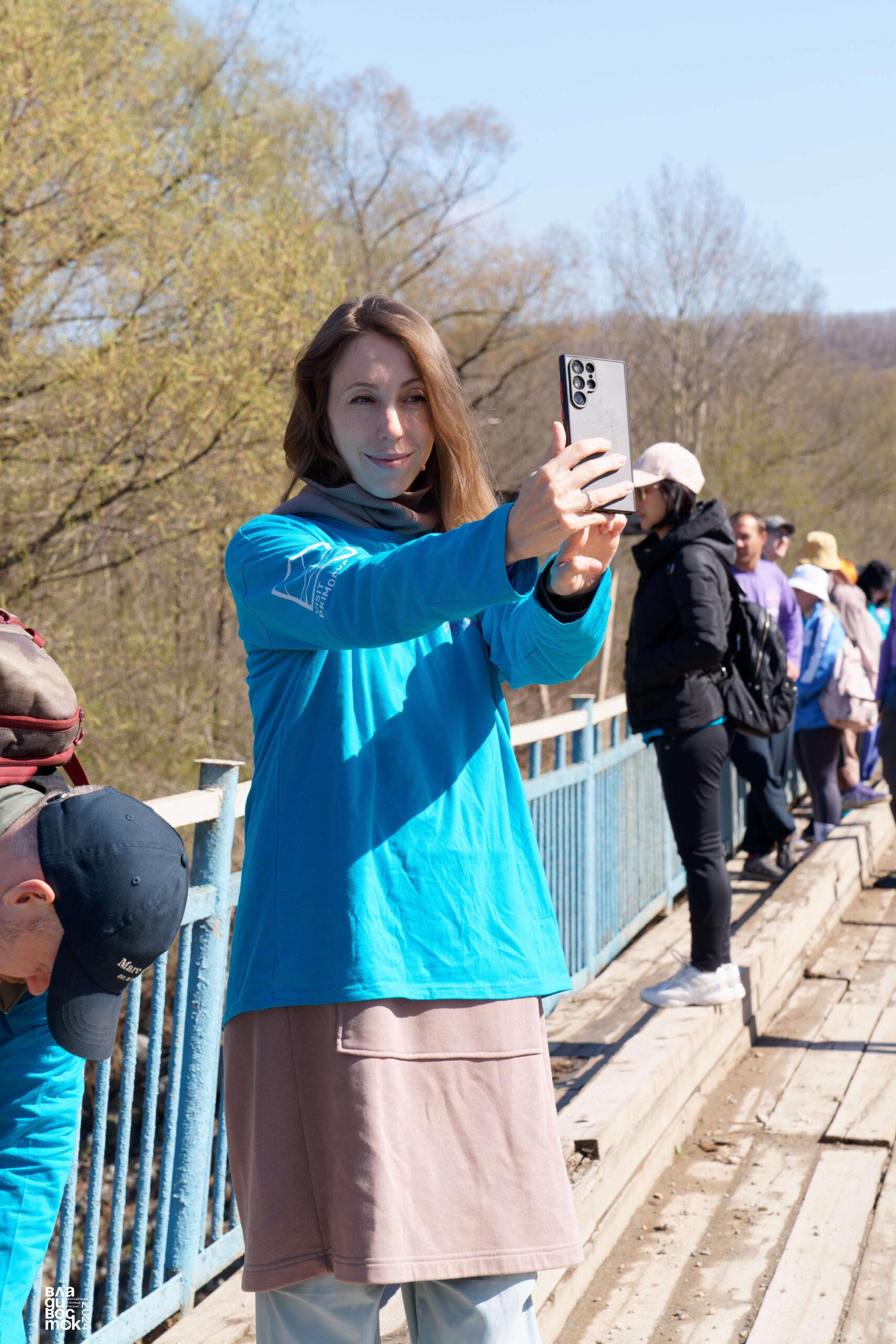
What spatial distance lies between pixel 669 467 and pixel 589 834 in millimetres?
1803

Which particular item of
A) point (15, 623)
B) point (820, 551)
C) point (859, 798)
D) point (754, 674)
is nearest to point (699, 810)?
point (754, 674)

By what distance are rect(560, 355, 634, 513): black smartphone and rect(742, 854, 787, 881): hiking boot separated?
625 cm

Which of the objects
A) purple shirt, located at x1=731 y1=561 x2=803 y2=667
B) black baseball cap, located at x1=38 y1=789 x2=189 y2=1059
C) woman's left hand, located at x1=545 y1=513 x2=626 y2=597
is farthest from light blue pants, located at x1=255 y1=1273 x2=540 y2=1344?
purple shirt, located at x1=731 y1=561 x2=803 y2=667

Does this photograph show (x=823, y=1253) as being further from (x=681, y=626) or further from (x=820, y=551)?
(x=820, y=551)

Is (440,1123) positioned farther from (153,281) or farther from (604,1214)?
(153,281)

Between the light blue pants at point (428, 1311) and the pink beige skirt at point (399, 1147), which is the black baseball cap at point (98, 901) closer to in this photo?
the pink beige skirt at point (399, 1147)

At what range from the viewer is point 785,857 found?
7930 millimetres

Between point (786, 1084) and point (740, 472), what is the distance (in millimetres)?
25949

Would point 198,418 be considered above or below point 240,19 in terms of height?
below

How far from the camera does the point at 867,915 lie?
774cm

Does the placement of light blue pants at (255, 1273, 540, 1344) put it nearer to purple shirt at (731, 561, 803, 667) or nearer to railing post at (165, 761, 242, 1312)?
railing post at (165, 761, 242, 1312)

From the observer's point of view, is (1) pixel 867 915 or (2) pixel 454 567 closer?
(2) pixel 454 567

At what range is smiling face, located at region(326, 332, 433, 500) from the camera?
6.56 ft

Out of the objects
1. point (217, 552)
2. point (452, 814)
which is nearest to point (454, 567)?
point (452, 814)
